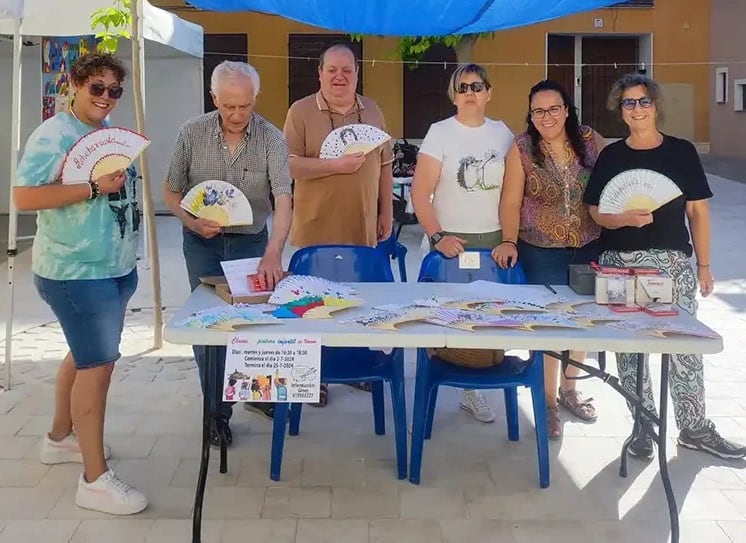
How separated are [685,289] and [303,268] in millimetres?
1526

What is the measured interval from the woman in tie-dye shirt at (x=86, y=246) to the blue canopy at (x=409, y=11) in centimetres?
151

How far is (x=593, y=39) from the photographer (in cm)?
1688

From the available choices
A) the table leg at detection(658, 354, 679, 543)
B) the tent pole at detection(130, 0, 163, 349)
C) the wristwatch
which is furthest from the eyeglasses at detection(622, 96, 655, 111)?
the tent pole at detection(130, 0, 163, 349)

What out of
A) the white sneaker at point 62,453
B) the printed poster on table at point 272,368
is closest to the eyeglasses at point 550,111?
the printed poster on table at point 272,368

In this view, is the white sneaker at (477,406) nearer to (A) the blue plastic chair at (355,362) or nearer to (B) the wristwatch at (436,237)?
(A) the blue plastic chair at (355,362)

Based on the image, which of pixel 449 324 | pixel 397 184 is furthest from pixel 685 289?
pixel 397 184

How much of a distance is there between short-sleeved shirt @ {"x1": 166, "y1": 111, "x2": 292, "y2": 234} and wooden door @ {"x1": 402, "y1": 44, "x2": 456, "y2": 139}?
12.4 m

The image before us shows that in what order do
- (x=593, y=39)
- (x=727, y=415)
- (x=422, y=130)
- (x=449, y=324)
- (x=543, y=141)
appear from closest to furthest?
(x=449, y=324) → (x=543, y=141) → (x=727, y=415) → (x=422, y=130) → (x=593, y=39)

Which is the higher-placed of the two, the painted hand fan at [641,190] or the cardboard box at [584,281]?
the painted hand fan at [641,190]

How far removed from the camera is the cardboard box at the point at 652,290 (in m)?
2.90

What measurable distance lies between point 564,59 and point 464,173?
14253 millimetres

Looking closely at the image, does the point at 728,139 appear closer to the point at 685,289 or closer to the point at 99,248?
the point at 685,289

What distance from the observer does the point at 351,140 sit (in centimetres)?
371

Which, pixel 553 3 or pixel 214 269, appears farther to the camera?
pixel 553 3
